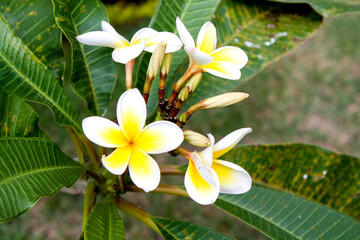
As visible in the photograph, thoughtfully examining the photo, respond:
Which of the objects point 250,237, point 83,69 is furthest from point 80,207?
point 83,69

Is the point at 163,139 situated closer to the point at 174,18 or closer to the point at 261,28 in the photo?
the point at 174,18

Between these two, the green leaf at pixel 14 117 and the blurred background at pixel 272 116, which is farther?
the blurred background at pixel 272 116

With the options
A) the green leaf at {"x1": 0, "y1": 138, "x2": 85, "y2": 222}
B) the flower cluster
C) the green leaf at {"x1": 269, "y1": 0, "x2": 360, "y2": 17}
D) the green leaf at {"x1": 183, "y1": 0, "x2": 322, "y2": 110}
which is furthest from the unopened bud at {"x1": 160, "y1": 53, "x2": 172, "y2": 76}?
the green leaf at {"x1": 269, "y1": 0, "x2": 360, "y2": 17}

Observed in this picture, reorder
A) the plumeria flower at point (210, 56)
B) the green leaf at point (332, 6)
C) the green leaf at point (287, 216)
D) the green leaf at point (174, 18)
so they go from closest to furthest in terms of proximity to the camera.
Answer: the plumeria flower at point (210, 56) → the green leaf at point (287, 216) → the green leaf at point (174, 18) → the green leaf at point (332, 6)

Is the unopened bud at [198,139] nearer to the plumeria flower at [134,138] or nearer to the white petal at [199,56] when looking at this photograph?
the plumeria flower at [134,138]

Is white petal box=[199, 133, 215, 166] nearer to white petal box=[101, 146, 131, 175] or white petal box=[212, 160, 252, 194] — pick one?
white petal box=[212, 160, 252, 194]

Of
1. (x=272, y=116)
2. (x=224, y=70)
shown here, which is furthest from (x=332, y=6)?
(x=272, y=116)

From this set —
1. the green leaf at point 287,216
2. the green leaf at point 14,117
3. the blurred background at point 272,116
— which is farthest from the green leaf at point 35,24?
the blurred background at point 272,116
